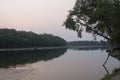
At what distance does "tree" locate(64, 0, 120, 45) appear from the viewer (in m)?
37.8

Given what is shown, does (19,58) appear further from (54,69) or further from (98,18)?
(98,18)

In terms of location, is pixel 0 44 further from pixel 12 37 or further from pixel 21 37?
pixel 21 37

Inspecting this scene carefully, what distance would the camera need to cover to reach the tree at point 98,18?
37.8 metres

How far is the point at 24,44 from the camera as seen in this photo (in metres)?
179

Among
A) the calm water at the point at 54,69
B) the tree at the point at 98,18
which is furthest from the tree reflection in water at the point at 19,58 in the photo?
the tree at the point at 98,18

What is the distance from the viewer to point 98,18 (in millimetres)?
39125

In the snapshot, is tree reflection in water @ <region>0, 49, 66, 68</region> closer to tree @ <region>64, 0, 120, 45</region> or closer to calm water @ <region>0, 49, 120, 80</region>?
calm water @ <region>0, 49, 120, 80</region>

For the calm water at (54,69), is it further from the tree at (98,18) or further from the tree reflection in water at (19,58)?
the tree at (98,18)

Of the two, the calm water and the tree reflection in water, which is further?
the tree reflection in water

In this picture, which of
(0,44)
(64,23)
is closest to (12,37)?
(0,44)

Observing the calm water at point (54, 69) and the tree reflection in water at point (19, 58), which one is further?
the tree reflection in water at point (19, 58)

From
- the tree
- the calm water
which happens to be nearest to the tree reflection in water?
the calm water

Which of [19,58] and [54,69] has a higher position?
[19,58]

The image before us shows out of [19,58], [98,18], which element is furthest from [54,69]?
[19,58]
